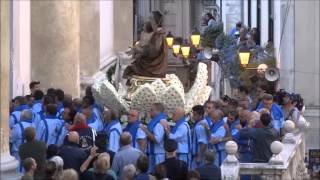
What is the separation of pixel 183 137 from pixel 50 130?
2017mm

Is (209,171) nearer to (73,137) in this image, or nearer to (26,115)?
(73,137)

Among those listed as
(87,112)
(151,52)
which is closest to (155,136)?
(87,112)

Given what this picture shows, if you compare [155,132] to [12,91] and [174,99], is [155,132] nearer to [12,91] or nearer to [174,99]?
[174,99]

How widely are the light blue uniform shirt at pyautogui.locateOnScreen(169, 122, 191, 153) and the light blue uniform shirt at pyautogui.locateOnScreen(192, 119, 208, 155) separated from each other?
121 mm

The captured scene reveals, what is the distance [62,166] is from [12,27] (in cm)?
1049

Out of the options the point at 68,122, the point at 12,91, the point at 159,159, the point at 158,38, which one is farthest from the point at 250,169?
the point at 12,91

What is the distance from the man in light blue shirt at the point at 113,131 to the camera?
49.2ft

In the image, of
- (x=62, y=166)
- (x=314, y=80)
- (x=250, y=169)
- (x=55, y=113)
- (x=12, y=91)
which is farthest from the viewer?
(x=314, y=80)

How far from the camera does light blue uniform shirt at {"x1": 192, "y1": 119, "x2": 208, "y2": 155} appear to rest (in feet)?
52.6

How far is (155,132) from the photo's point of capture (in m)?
15.8

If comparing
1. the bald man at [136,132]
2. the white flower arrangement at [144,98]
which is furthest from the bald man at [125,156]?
the white flower arrangement at [144,98]

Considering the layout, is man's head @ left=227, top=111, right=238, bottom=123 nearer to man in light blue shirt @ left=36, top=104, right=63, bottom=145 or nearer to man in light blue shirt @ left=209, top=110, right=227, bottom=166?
man in light blue shirt @ left=209, top=110, right=227, bottom=166

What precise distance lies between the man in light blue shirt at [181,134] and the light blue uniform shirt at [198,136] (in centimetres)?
11

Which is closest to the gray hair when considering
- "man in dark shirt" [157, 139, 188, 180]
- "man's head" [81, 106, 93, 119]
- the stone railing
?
"man in dark shirt" [157, 139, 188, 180]
